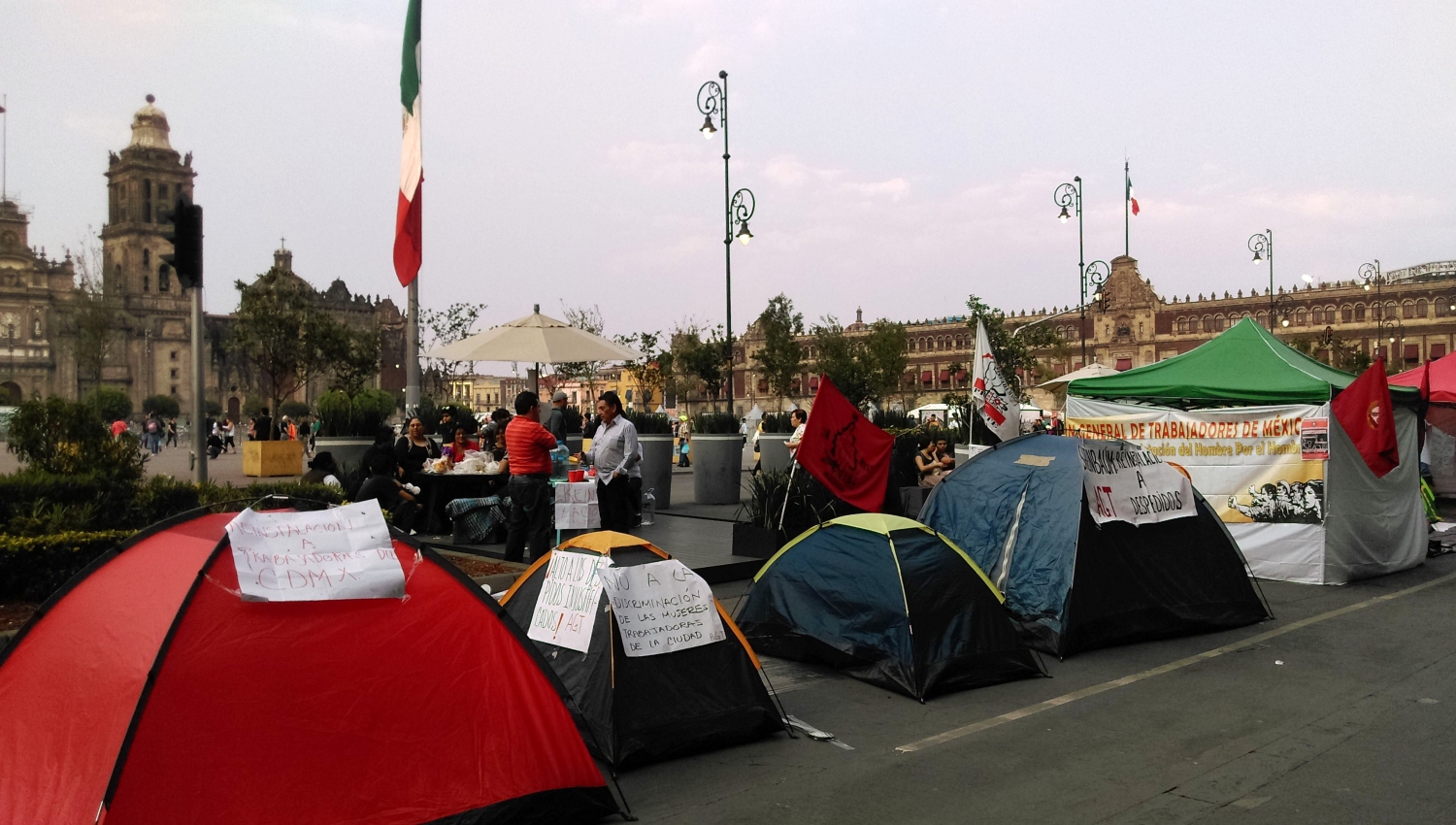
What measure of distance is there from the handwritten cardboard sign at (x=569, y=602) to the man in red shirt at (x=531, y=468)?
159 inches

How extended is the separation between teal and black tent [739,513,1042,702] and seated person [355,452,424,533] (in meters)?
4.50

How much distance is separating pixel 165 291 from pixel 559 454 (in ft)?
328

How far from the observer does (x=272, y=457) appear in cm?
2441

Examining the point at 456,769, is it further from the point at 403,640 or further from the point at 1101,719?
the point at 1101,719

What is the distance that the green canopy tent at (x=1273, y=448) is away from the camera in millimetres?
11078

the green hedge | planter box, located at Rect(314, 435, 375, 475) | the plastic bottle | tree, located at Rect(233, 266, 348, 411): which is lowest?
the plastic bottle

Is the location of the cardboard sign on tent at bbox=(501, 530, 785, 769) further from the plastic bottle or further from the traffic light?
the plastic bottle

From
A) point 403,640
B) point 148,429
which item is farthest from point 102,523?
point 148,429

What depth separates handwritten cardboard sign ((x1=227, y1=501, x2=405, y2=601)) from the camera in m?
4.32

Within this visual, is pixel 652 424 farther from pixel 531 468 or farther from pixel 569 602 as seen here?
pixel 569 602

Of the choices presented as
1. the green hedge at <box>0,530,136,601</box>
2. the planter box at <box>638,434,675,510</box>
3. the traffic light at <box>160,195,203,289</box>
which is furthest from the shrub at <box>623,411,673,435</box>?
the green hedge at <box>0,530,136,601</box>

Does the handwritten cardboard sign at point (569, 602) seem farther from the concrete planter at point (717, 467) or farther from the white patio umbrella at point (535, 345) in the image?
the concrete planter at point (717, 467)

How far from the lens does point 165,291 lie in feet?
322

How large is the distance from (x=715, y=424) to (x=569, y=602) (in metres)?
11.8
